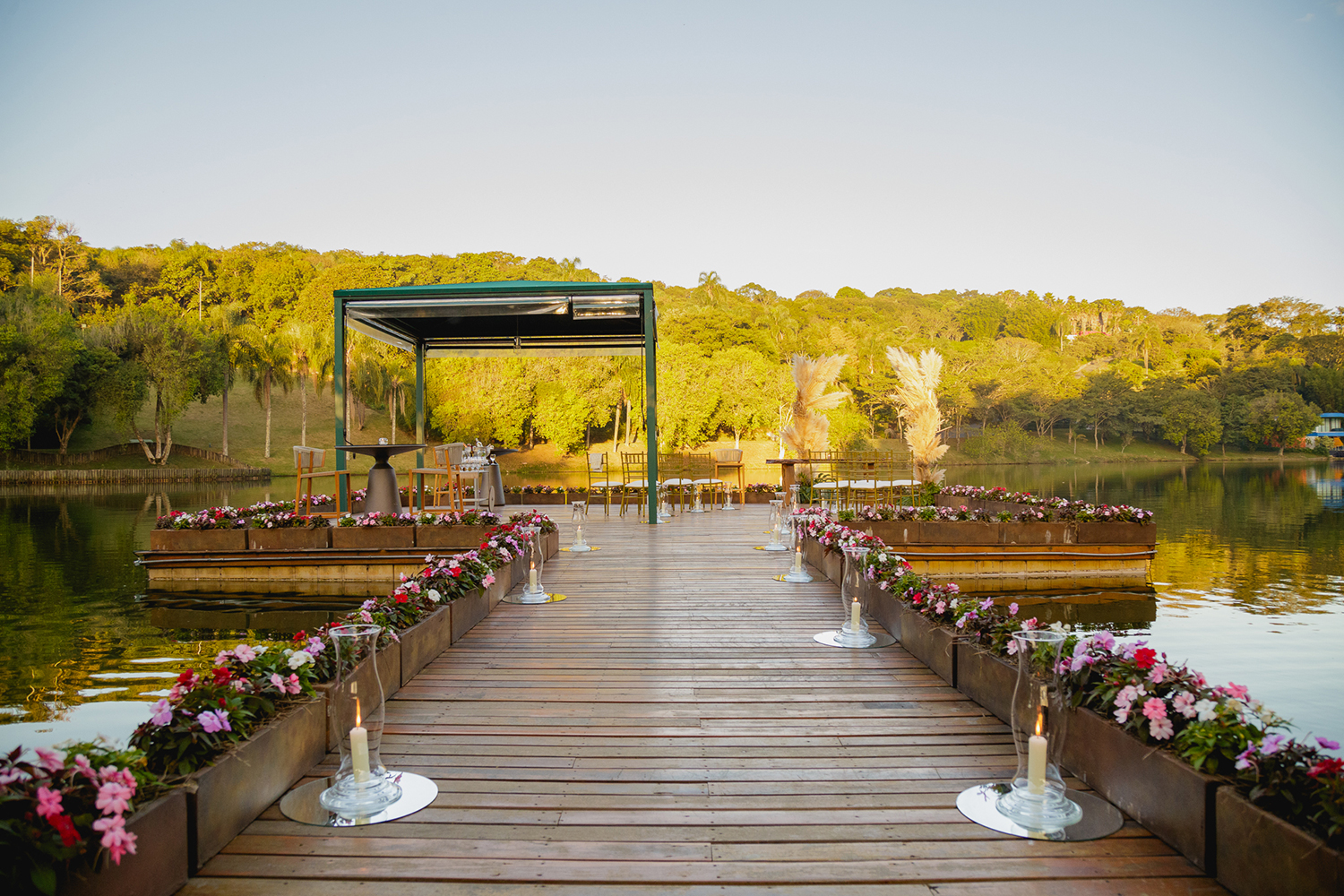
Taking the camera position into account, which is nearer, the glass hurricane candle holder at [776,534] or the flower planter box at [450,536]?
the flower planter box at [450,536]

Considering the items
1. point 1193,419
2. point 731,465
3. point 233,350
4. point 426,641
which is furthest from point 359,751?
point 1193,419

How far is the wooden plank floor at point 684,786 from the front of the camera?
85.4 inches

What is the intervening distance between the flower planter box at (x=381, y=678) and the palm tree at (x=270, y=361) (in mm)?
32609

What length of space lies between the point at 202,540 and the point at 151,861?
803 centimetres

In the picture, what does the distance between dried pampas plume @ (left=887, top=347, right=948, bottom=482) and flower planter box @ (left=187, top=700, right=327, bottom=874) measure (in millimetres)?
11592

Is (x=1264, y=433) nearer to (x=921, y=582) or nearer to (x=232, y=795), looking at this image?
(x=921, y=582)

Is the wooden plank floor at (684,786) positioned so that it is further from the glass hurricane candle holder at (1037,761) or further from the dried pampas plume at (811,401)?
the dried pampas plume at (811,401)

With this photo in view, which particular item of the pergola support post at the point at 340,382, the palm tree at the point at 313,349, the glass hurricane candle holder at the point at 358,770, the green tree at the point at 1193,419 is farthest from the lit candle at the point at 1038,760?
the green tree at the point at 1193,419

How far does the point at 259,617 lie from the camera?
310 inches

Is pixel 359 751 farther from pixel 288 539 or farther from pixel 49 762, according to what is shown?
pixel 288 539

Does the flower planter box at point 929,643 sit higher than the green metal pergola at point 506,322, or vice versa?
the green metal pergola at point 506,322

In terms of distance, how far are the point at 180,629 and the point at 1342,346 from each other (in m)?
63.4

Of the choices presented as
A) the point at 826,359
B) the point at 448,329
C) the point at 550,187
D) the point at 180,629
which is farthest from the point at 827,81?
the point at 180,629

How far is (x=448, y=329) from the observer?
1268cm
